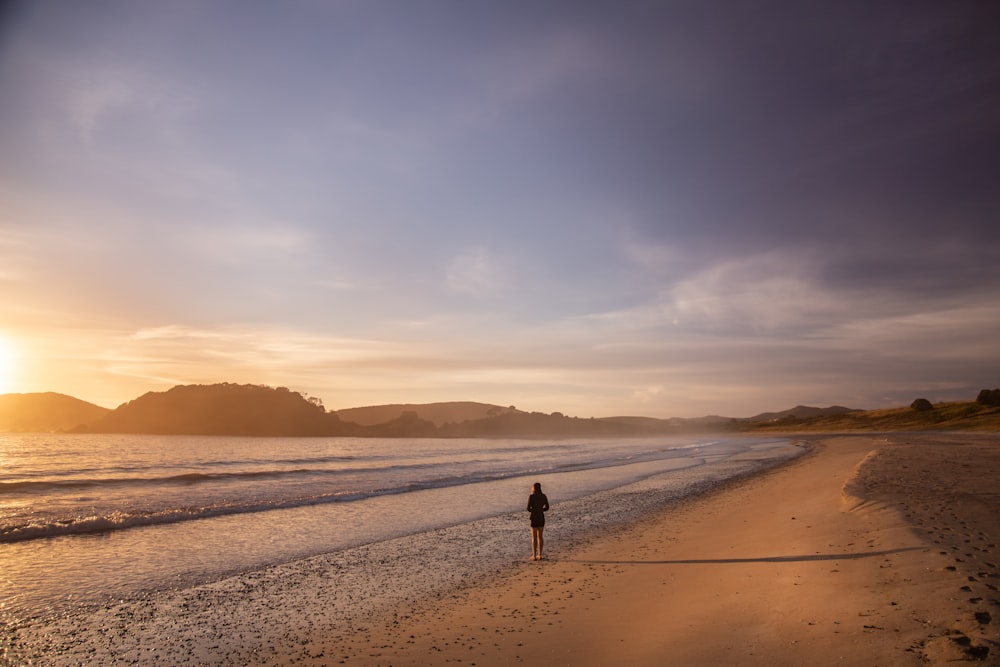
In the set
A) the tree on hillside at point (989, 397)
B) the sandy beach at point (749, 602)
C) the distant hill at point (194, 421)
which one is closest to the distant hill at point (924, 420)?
the tree on hillside at point (989, 397)

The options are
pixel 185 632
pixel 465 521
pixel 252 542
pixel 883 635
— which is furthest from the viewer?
pixel 465 521

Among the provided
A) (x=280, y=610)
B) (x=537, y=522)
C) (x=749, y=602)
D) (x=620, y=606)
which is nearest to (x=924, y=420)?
(x=537, y=522)

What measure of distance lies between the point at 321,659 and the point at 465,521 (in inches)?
555

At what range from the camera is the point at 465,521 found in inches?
873

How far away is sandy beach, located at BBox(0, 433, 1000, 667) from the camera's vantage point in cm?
775

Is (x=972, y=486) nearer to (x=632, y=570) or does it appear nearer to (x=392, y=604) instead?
(x=632, y=570)

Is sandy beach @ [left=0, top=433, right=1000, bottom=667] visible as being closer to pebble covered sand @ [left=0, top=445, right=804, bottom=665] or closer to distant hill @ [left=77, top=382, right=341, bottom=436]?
pebble covered sand @ [left=0, top=445, right=804, bottom=665]

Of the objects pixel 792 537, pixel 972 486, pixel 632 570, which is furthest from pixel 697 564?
pixel 972 486

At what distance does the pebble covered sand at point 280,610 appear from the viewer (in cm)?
889

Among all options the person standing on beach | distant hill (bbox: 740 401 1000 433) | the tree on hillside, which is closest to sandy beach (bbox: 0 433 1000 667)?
the person standing on beach

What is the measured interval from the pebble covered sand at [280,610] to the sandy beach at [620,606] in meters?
0.05

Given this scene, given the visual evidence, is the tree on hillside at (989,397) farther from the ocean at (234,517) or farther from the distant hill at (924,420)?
the ocean at (234,517)

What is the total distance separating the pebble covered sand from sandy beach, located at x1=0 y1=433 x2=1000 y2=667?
5cm

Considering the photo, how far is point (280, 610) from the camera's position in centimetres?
1100
